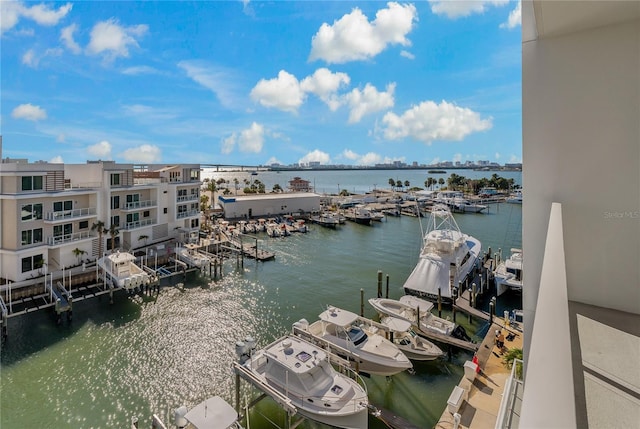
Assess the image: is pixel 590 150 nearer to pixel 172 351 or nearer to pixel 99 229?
pixel 172 351

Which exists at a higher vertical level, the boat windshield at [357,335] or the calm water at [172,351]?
the boat windshield at [357,335]

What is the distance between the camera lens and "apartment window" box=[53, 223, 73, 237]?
2042cm

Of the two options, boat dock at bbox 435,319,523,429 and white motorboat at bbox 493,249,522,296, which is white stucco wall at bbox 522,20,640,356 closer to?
boat dock at bbox 435,319,523,429

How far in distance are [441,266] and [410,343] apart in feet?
26.6

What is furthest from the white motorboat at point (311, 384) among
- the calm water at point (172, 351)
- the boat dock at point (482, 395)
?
the boat dock at point (482, 395)

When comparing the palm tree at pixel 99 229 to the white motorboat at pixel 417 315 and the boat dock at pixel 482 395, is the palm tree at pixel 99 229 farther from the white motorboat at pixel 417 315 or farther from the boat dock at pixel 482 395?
the boat dock at pixel 482 395

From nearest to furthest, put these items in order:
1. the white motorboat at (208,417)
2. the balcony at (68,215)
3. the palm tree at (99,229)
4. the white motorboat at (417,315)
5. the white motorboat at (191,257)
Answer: the white motorboat at (208,417)
the white motorboat at (417,315)
the balcony at (68,215)
the palm tree at (99,229)
the white motorboat at (191,257)

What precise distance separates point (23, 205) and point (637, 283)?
85.1 ft

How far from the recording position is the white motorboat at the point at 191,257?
23.9 metres

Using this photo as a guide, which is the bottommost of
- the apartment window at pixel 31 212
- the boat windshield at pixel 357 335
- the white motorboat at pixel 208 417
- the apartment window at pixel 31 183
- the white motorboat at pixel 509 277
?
the white motorboat at pixel 208 417

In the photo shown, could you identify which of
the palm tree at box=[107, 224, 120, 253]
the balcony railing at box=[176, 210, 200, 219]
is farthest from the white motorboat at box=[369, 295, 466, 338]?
the balcony railing at box=[176, 210, 200, 219]

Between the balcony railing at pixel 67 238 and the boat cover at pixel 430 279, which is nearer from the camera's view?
the boat cover at pixel 430 279

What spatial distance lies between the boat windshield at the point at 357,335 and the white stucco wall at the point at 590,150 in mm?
9646

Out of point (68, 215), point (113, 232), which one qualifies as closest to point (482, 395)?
point (113, 232)
